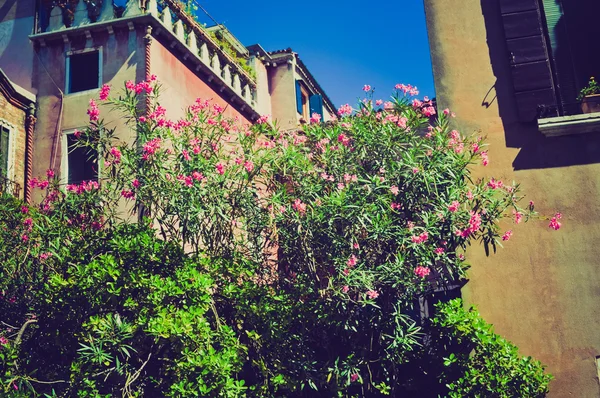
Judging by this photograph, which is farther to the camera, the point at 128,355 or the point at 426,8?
the point at 426,8

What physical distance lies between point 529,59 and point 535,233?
2845 mm

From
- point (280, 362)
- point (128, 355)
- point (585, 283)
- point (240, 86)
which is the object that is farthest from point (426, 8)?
point (240, 86)

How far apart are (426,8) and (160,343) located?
705 cm

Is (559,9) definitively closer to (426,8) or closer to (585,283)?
(426,8)

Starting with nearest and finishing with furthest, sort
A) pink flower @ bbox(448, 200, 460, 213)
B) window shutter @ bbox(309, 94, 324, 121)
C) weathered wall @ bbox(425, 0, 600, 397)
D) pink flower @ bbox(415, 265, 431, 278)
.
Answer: pink flower @ bbox(415, 265, 431, 278), pink flower @ bbox(448, 200, 460, 213), weathered wall @ bbox(425, 0, 600, 397), window shutter @ bbox(309, 94, 324, 121)

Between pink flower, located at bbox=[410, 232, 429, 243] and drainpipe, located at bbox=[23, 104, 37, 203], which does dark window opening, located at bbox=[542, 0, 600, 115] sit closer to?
pink flower, located at bbox=[410, 232, 429, 243]

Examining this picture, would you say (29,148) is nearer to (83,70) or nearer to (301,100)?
(83,70)

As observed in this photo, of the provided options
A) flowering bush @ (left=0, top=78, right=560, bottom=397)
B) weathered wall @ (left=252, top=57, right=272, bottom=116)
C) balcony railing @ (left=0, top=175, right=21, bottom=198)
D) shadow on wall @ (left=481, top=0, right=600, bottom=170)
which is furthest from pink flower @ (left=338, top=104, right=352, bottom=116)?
weathered wall @ (left=252, top=57, right=272, bottom=116)

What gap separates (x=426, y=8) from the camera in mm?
11781

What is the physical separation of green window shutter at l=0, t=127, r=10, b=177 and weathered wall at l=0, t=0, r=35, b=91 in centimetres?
184

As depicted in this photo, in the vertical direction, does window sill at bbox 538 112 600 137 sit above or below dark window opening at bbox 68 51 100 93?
below

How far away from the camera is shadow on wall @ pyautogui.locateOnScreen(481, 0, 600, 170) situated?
11000 millimetres

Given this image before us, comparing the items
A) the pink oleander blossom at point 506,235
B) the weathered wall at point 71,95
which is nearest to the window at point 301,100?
the weathered wall at point 71,95

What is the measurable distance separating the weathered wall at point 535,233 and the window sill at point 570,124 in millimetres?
143
